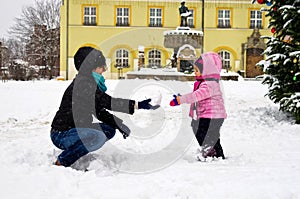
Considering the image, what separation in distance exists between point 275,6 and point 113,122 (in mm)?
5767

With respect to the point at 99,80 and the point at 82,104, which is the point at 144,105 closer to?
the point at 99,80

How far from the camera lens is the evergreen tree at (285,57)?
772 cm

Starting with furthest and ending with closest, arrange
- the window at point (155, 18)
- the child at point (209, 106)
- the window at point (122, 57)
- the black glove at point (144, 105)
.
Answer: the window at point (122, 57), the window at point (155, 18), the child at point (209, 106), the black glove at point (144, 105)

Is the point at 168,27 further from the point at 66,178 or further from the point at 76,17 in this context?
the point at 66,178

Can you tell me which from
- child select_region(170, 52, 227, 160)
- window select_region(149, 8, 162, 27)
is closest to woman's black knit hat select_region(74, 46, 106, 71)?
child select_region(170, 52, 227, 160)

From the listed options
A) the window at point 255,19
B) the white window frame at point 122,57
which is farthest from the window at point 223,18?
the white window frame at point 122,57

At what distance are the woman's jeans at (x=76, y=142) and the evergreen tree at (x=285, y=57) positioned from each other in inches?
188

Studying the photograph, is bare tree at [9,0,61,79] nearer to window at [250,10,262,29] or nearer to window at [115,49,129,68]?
window at [115,49,129,68]

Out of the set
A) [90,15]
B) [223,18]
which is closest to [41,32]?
[90,15]

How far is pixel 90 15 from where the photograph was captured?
3381cm

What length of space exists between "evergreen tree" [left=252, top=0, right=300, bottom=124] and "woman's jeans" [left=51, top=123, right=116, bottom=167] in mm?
4786

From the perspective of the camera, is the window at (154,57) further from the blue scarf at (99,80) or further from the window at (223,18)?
the blue scarf at (99,80)

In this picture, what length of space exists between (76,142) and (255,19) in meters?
32.7

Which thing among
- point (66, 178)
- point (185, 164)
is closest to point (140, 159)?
point (185, 164)
